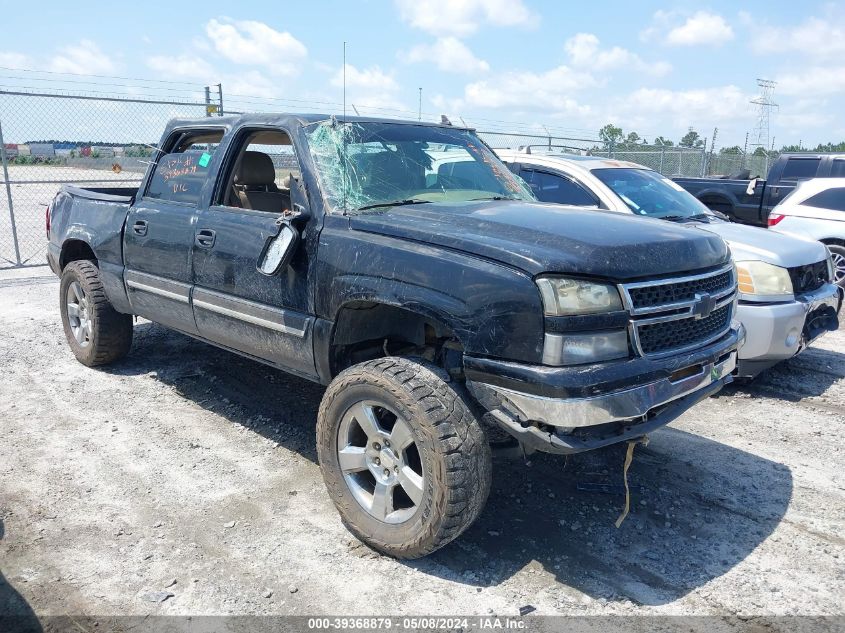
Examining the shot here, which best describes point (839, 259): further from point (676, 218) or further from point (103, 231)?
point (103, 231)

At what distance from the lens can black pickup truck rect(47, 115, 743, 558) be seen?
285 cm

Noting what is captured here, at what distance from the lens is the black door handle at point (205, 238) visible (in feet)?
14.0

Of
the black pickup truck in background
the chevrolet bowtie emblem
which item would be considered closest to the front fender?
the chevrolet bowtie emblem

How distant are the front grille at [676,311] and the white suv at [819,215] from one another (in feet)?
21.1

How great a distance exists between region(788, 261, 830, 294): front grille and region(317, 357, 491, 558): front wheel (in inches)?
147

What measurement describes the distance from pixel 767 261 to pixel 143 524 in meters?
4.77

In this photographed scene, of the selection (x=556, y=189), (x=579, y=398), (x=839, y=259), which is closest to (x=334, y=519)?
(x=579, y=398)

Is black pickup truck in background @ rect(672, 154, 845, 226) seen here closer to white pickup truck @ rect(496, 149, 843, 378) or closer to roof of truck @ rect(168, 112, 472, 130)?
white pickup truck @ rect(496, 149, 843, 378)

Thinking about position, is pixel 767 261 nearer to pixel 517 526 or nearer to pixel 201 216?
pixel 517 526

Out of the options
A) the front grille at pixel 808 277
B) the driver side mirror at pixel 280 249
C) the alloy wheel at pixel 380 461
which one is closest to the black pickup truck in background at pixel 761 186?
the front grille at pixel 808 277

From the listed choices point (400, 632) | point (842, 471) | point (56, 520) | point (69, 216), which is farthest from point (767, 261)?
point (69, 216)

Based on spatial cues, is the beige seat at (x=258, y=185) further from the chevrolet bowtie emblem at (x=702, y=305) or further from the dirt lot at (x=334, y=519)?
the chevrolet bowtie emblem at (x=702, y=305)

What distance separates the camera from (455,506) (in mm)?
2967

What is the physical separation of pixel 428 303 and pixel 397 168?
1.29m
